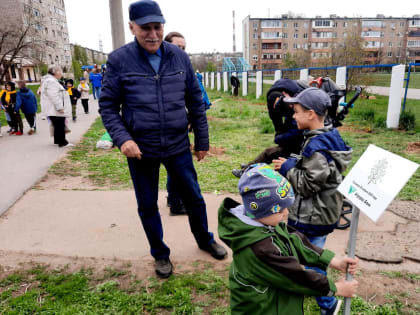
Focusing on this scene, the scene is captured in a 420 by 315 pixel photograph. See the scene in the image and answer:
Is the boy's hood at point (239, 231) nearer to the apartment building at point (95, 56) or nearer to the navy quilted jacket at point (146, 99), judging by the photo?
the navy quilted jacket at point (146, 99)

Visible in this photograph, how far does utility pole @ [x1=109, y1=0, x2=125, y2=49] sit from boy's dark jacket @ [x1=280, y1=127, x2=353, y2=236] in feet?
14.7

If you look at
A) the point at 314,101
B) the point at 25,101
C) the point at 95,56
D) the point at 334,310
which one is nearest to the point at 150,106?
the point at 314,101

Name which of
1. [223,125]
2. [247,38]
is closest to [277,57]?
[247,38]

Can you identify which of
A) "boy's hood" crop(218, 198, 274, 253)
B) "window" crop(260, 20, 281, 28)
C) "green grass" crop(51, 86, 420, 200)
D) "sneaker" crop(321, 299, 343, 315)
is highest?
"window" crop(260, 20, 281, 28)

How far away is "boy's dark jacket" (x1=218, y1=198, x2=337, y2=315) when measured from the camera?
1507 millimetres

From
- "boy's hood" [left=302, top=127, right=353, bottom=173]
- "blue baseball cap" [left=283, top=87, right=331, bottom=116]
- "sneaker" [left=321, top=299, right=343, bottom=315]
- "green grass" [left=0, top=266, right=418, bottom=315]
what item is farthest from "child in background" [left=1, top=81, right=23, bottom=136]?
"sneaker" [left=321, top=299, right=343, bottom=315]

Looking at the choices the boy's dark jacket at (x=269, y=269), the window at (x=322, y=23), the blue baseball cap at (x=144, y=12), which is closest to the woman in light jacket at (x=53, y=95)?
the blue baseball cap at (x=144, y=12)

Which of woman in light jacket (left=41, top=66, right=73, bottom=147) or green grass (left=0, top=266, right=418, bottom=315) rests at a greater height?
woman in light jacket (left=41, top=66, right=73, bottom=147)

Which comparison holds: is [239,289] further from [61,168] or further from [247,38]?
[247,38]

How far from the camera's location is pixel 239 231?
5.16ft

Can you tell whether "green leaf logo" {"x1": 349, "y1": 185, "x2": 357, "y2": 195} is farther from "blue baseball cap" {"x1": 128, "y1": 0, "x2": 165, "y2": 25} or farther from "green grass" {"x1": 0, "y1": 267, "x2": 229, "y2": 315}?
"blue baseball cap" {"x1": 128, "y1": 0, "x2": 165, "y2": 25}

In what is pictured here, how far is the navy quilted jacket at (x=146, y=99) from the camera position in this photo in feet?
7.89

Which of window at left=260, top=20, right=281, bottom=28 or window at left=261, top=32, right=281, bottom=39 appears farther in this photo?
window at left=261, top=32, right=281, bottom=39

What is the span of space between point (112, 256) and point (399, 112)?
8005mm
